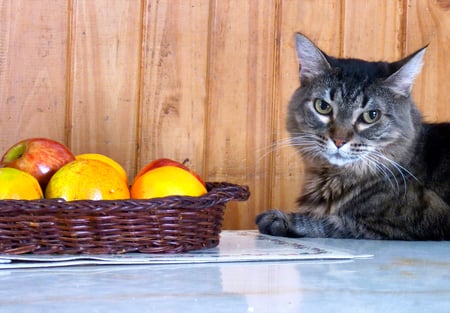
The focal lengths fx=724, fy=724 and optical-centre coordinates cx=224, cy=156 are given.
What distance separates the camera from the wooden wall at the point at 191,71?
77.4 inches

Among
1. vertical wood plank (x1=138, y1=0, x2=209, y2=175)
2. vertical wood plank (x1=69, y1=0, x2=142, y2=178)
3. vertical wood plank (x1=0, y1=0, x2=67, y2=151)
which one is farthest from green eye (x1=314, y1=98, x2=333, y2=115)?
vertical wood plank (x1=0, y1=0, x2=67, y2=151)

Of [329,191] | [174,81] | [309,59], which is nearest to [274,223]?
[329,191]

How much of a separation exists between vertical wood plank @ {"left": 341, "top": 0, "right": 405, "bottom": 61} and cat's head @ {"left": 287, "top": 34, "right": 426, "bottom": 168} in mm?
364

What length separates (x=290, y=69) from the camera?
219cm

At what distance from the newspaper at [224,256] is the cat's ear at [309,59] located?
18.6 inches

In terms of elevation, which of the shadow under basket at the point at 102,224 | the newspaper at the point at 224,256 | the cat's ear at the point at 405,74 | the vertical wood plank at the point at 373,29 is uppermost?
the vertical wood plank at the point at 373,29

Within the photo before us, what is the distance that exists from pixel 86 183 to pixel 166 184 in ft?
0.49

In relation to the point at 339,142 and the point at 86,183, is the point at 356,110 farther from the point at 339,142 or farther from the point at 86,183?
the point at 86,183

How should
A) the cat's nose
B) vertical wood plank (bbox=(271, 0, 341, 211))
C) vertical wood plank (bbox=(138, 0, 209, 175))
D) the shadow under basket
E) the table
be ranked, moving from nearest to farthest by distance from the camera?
1. the table
2. the shadow under basket
3. the cat's nose
4. vertical wood plank (bbox=(138, 0, 209, 175))
5. vertical wood plank (bbox=(271, 0, 341, 211))

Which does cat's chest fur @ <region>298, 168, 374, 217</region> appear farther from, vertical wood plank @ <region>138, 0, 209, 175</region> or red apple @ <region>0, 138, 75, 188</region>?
red apple @ <region>0, 138, 75, 188</region>

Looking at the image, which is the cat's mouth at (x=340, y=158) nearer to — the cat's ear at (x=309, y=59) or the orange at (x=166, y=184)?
the cat's ear at (x=309, y=59)

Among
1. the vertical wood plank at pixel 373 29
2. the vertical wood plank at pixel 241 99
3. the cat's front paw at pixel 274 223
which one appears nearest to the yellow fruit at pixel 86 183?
the cat's front paw at pixel 274 223

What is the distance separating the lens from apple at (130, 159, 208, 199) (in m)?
1.34

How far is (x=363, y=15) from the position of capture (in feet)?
7.39
